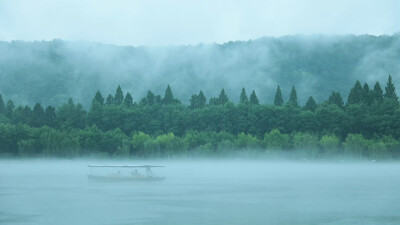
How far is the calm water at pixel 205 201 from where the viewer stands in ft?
115

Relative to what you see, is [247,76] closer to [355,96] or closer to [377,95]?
[355,96]

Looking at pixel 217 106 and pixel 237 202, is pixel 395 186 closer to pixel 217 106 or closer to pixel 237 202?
pixel 237 202

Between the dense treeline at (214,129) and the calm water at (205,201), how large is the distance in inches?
1348

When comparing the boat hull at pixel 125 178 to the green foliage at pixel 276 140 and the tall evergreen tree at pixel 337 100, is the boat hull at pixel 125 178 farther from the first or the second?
the tall evergreen tree at pixel 337 100

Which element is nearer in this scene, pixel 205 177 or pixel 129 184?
pixel 129 184

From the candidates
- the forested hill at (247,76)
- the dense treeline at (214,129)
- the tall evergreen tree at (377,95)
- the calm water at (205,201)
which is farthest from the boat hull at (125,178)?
the forested hill at (247,76)

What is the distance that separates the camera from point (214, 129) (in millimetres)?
108938

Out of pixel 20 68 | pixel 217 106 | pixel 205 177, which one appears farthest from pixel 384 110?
pixel 20 68

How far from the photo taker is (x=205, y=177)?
67000 millimetres

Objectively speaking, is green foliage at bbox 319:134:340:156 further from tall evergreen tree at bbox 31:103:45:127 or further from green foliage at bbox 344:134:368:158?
tall evergreen tree at bbox 31:103:45:127

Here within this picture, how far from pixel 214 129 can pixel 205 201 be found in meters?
66.1

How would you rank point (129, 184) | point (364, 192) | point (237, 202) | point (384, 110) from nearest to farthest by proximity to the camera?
point (237, 202) < point (364, 192) < point (129, 184) < point (384, 110)

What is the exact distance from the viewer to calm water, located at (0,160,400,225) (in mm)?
35031

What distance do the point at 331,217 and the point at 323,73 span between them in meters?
150
